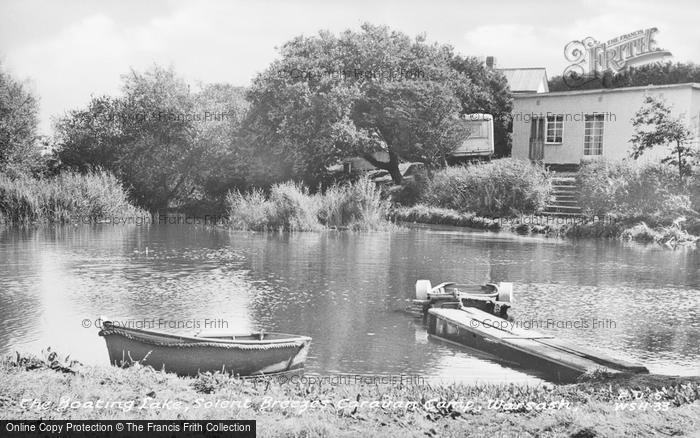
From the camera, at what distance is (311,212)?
2927cm

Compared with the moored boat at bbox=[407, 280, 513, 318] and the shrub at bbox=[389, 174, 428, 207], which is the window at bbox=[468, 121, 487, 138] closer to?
the shrub at bbox=[389, 174, 428, 207]

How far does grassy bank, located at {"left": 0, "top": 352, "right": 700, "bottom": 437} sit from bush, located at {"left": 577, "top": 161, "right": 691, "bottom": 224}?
1954 cm

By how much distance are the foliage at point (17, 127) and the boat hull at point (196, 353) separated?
20.9 metres

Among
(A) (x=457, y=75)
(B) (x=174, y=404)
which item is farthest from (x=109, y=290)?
(A) (x=457, y=75)

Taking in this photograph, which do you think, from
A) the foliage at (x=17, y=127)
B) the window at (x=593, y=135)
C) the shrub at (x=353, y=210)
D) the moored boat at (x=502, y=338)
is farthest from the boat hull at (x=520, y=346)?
the window at (x=593, y=135)

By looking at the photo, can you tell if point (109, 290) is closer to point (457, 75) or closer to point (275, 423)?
point (275, 423)

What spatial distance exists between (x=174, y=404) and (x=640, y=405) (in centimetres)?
417

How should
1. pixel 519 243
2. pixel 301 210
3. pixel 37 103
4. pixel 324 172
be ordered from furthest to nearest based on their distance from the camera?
pixel 324 172
pixel 37 103
pixel 301 210
pixel 519 243

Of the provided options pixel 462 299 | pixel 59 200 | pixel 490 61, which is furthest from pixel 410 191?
pixel 462 299

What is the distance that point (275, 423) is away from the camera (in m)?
6.77

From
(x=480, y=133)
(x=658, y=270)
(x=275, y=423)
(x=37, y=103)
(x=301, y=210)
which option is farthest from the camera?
(x=480, y=133)

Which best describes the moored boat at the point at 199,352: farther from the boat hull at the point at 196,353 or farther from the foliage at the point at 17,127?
the foliage at the point at 17,127

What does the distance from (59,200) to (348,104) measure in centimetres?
1249

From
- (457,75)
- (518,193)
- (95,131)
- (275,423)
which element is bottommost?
(275,423)
